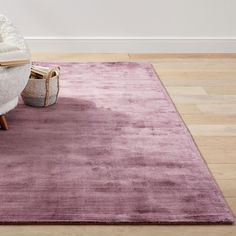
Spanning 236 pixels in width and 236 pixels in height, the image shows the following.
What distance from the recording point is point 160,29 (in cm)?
433

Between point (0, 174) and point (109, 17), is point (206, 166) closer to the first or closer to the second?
point (0, 174)

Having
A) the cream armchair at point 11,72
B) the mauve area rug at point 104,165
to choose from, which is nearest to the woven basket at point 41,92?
the mauve area rug at point 104,165

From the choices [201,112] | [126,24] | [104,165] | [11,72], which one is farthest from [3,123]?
[126,24]

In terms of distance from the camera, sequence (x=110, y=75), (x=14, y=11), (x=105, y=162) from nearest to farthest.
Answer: (x=105, y=162), (x=110, y=75), (x=14, y=11)

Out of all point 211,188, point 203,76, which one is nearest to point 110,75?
point 203,76

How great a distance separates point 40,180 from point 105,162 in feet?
1.05

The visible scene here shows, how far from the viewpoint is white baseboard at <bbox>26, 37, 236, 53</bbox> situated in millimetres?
4312

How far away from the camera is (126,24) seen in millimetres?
4293

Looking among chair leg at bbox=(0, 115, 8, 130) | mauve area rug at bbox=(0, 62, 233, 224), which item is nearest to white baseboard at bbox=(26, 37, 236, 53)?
mauve area rug at bbox=(0, 62, 233, 224)

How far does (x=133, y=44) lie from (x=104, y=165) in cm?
244

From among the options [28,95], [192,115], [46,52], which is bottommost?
[46,52]

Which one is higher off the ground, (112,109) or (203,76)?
(112,109)

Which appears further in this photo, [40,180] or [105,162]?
[105,162]

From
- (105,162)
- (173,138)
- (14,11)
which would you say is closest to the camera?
(105,162)
